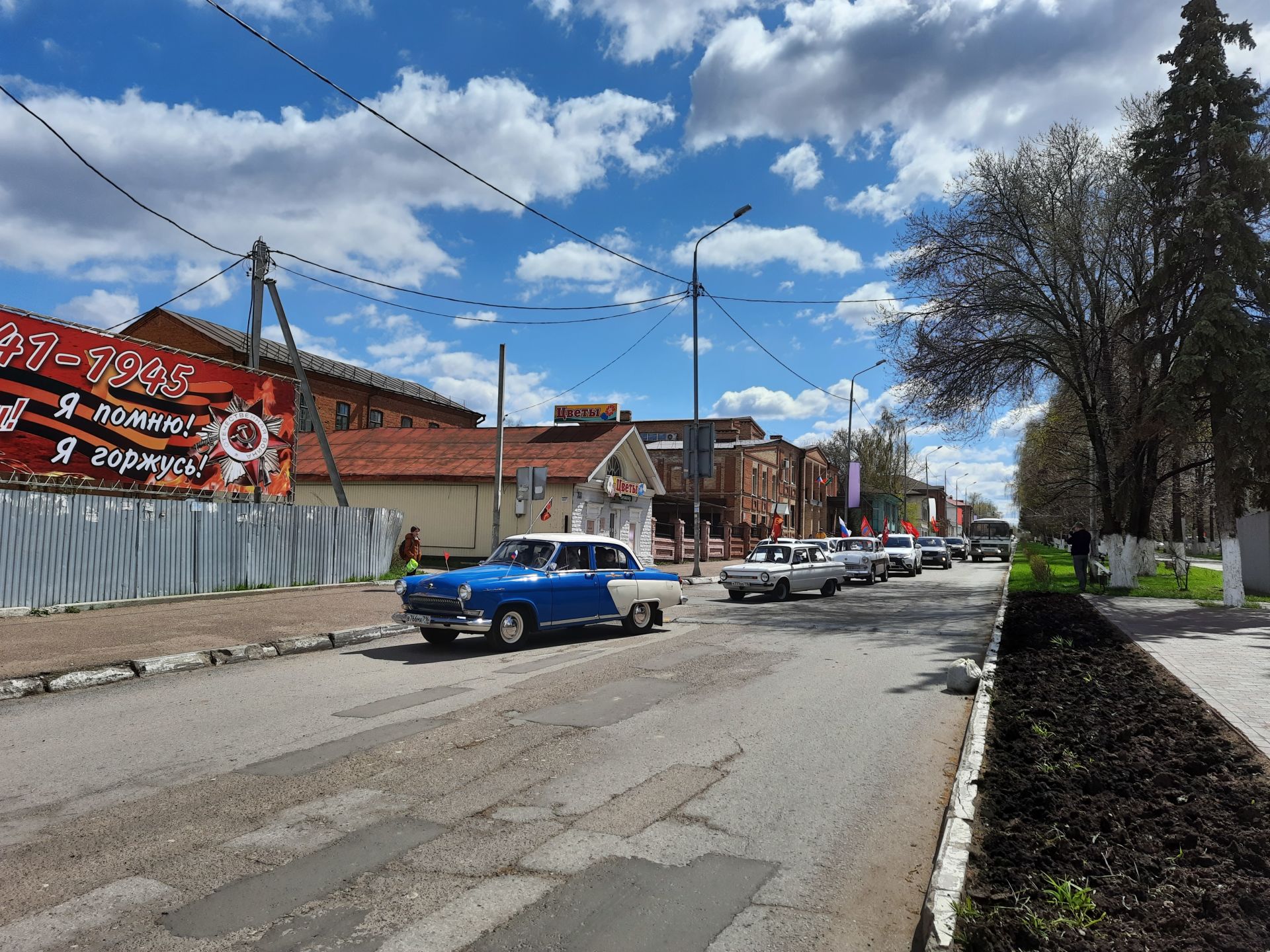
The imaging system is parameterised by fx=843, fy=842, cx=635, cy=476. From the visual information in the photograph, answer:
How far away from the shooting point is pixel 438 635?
12.1 m

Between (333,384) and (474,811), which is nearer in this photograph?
(474,811)

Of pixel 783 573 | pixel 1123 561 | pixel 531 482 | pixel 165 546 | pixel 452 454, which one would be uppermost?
pixel 452 454

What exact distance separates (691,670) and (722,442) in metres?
44.9

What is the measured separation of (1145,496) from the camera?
22453mm

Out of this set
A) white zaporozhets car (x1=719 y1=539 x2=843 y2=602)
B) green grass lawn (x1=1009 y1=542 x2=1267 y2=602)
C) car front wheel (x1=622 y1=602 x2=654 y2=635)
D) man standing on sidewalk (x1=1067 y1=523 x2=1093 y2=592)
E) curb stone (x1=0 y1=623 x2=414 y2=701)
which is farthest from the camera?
man standing on sidewalk (x1=1067 y1=523 x2=1093 y2=592)

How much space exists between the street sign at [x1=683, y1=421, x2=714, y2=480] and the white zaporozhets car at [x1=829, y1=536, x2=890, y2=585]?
16.6 feet

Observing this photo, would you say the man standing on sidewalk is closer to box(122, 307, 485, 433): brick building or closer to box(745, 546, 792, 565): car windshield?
box(745, 546, 792, 565): car windshield

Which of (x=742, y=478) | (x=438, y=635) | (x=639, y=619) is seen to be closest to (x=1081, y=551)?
(x=639, y=619)

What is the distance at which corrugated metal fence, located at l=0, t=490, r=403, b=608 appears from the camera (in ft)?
46.6

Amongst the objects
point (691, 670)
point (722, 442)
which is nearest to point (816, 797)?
point (691, 670)

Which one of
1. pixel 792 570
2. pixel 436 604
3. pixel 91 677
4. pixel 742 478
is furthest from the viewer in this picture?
pixel 742 478

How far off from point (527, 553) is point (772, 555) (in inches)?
419

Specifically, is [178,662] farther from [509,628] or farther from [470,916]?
[470,916]

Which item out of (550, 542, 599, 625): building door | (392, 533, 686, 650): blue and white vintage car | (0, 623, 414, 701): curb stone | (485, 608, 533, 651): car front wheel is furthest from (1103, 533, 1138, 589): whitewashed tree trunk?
(0, 623, 414, 701): curb stone
